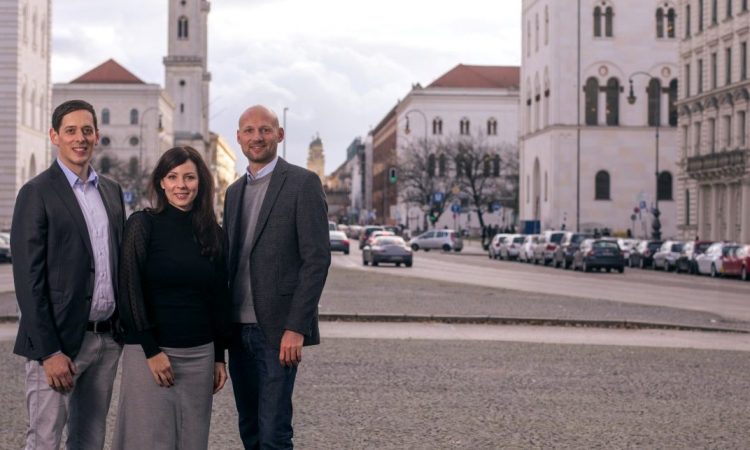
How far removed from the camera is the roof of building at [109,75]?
153 meters

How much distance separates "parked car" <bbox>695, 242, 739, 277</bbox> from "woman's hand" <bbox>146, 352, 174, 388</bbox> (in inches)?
1764

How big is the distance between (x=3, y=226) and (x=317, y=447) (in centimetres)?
7538

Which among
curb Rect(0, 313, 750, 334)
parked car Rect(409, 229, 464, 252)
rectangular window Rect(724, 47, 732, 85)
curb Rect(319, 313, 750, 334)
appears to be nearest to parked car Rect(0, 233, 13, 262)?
parked car Rect(409, 229, 464, 252)

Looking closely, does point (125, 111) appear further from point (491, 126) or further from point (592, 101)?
point (592, 101)

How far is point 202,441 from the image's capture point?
Answer: 21.8 feet

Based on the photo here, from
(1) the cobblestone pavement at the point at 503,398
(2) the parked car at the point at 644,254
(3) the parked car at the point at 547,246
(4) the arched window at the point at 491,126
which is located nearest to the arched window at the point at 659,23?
(3) the parked car at the point at 547,246

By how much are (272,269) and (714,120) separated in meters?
66.7

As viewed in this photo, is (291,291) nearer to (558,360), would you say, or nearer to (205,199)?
(205,199)

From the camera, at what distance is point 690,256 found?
5378cm

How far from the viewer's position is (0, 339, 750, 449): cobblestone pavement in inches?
390

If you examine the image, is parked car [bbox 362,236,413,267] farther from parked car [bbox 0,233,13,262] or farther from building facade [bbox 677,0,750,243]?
building facade [bbox 677,0,750,243]

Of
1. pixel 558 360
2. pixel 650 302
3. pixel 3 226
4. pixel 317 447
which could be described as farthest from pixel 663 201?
pixel 317 447

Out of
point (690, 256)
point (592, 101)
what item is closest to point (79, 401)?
point (690, 256)

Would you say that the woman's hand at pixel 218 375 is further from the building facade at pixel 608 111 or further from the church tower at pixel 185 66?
the church tower at pixel 185 66
